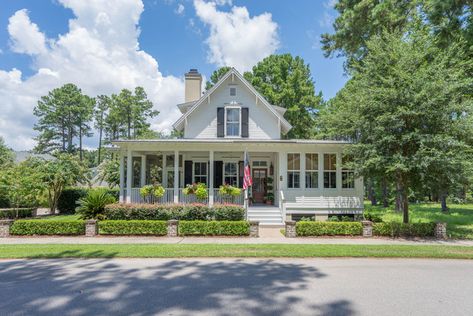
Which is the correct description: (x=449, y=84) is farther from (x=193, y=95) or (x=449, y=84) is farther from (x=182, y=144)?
(x=193, y=95)

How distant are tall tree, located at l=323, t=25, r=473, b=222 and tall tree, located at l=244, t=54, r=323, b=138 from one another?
18909 mm

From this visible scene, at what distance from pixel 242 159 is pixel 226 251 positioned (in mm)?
9638

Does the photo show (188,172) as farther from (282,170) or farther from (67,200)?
(67,200)

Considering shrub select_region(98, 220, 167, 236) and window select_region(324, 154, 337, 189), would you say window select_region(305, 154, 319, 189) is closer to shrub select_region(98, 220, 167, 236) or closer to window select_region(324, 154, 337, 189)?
window select_region(324, 154, 337, 189)

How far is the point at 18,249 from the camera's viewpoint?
9.23 meters

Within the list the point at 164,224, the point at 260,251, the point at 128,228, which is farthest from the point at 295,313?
the point at 128,228

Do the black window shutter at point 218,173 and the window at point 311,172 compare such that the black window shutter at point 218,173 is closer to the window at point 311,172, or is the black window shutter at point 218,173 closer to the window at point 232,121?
the window at point 232,121

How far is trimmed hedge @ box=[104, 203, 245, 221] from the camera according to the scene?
44.3 ft

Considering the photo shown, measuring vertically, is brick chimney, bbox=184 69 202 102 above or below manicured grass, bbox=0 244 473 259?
above

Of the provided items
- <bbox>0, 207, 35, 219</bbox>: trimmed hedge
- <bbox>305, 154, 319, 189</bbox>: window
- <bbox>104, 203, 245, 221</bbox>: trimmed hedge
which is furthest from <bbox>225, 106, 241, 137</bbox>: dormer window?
<bbox>0, 207, 35, 219</bbox>: trimmed hedge

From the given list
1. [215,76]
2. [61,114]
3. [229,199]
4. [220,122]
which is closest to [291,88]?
[215,76]

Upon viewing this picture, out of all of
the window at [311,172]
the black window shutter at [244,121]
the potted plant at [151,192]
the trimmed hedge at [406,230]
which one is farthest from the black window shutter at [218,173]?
the trimmed hedge at [406,230]

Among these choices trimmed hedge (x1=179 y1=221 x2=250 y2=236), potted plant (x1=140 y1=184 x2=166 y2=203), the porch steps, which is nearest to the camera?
trimmed hedge (x1=179 y1=221 x2=250 y2=236)

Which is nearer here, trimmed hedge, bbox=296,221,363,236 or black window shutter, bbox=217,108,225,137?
trimmed hedge, bbox=296,221,363,236
